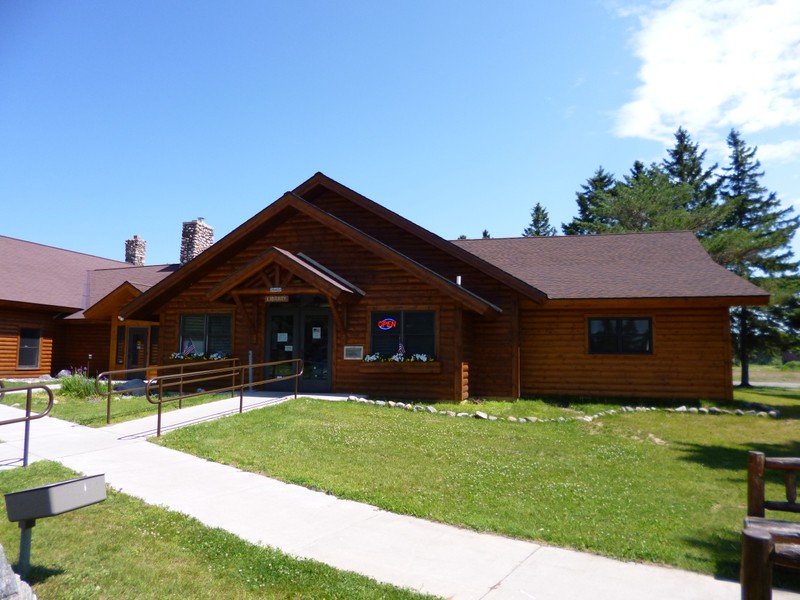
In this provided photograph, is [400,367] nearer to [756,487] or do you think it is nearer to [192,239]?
[756,487]

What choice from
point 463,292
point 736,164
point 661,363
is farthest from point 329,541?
point 736,164

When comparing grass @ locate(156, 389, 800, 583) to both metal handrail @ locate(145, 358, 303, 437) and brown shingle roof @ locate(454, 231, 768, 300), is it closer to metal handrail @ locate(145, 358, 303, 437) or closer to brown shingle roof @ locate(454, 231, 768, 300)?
metal handrail @ locate(145, 358, 303, 437)

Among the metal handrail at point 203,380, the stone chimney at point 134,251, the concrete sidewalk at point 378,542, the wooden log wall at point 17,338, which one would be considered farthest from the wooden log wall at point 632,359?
the stone chimney at point 134,251

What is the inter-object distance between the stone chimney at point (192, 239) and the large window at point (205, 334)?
24.5 feet

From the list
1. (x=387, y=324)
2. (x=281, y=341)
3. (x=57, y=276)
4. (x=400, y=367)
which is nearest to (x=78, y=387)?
(x=281, y=341)

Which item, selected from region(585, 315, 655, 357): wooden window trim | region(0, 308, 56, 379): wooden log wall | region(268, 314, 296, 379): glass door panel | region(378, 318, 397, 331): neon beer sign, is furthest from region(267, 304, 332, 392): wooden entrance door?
region(0, 308, 56, 379): wooden log wall

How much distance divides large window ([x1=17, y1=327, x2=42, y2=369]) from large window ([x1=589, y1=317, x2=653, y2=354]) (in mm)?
21481

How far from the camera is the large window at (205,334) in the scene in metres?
16.7

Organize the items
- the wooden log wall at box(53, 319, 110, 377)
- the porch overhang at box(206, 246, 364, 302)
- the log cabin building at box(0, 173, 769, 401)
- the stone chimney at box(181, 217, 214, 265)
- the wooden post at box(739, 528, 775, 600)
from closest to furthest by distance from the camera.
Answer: the wooden post at box(739, 528, 775, 600) → the porch overhang at box(206, 246, 364, 302) → the log cabin building at box(0, 173, 769, 401) → the wooden log wall at box(53, 319, 110, 377) → the stone chimney at box(181, 217, 214, 265)

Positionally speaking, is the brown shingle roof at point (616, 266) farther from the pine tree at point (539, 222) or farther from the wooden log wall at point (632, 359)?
the pine tree at point (539, 222)

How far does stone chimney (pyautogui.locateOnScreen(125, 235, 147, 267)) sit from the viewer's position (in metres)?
32.9

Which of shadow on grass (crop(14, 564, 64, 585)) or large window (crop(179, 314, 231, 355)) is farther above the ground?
large window (crop(179, 314, 231, 355))

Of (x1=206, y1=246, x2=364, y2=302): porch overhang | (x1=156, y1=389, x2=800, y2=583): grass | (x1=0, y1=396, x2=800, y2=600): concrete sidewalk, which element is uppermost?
(x1=206, y1=246, x2=364, y2=302): porch overhang

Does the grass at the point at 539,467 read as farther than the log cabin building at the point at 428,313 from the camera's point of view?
No
